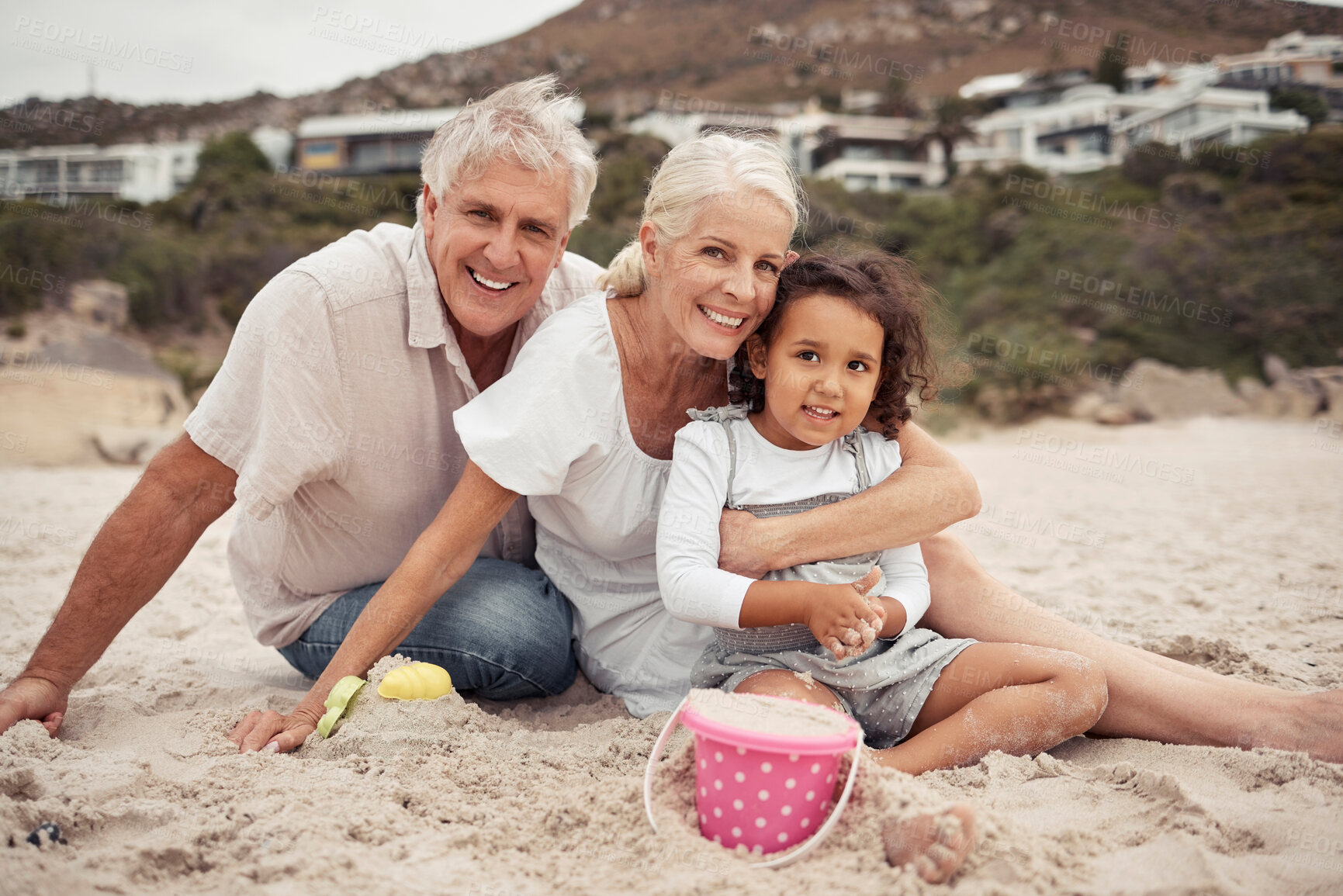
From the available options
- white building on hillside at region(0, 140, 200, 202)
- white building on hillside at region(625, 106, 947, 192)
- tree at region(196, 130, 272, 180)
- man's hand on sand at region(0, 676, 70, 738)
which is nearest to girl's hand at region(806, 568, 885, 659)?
man's hand on sand at region(0, 676, 70, 738)

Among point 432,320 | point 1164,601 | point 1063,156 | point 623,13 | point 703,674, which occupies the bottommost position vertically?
point 1164,601

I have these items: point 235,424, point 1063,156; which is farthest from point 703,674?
point 1063,156

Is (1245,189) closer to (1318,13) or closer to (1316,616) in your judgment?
(1318,13)

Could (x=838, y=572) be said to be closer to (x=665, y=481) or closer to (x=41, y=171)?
(x=665, y=481)

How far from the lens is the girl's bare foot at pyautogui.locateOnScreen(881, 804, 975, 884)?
1.63 meters

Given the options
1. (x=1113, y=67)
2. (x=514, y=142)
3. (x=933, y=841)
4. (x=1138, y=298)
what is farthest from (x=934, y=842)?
(x=1113, y=67)

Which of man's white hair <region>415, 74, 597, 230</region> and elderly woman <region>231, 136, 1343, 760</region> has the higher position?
man's white hair <region>415, 74, 597, 230</region>

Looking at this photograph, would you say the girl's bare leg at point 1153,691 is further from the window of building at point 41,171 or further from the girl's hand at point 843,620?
the window of building at point 41,171

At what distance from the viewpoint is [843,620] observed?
2.04 m

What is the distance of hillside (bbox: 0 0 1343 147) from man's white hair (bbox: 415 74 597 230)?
32.3 m

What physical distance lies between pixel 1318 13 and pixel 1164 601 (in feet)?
112

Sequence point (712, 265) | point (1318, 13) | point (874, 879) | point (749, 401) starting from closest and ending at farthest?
point (874, 879) → point (712, 265) → point (749, 401) → point (1318, 13)

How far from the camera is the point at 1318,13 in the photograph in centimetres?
2895

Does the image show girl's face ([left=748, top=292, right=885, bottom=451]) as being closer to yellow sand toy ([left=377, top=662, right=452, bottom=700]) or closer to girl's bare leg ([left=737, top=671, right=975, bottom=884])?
girl's bare leg ([left=737, top=671, right=975, bottom=884])
